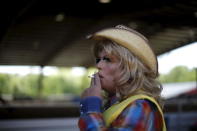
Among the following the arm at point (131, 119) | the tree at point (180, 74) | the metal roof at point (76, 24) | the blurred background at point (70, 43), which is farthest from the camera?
the metal roof at point (76, 24)

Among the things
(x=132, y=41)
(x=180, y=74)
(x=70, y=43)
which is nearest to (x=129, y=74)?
(x=132, y=41)

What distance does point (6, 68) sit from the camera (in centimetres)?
730

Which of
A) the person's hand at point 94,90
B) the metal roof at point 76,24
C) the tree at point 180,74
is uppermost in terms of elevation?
the metal roof at point 76,24

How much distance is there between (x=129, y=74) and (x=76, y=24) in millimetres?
10701

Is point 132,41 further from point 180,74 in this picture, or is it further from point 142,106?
point 180,74

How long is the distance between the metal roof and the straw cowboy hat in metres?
5.10

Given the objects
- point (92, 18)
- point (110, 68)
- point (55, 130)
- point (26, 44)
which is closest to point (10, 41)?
point (26, 44)

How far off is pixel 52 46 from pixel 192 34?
5464 millimetres

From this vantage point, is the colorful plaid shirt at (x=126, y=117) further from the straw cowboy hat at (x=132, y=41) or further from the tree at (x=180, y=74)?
the tree at (x=180, y=74)

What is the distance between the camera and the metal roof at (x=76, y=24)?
8.68 metres

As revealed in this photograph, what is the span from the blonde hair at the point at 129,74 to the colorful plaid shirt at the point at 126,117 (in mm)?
58

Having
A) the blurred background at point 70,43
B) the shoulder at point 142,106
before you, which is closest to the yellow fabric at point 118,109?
the shoulder at point 142,106

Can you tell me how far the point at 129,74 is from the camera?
118 centimetres

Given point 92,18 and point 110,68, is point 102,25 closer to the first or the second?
point 92,18
